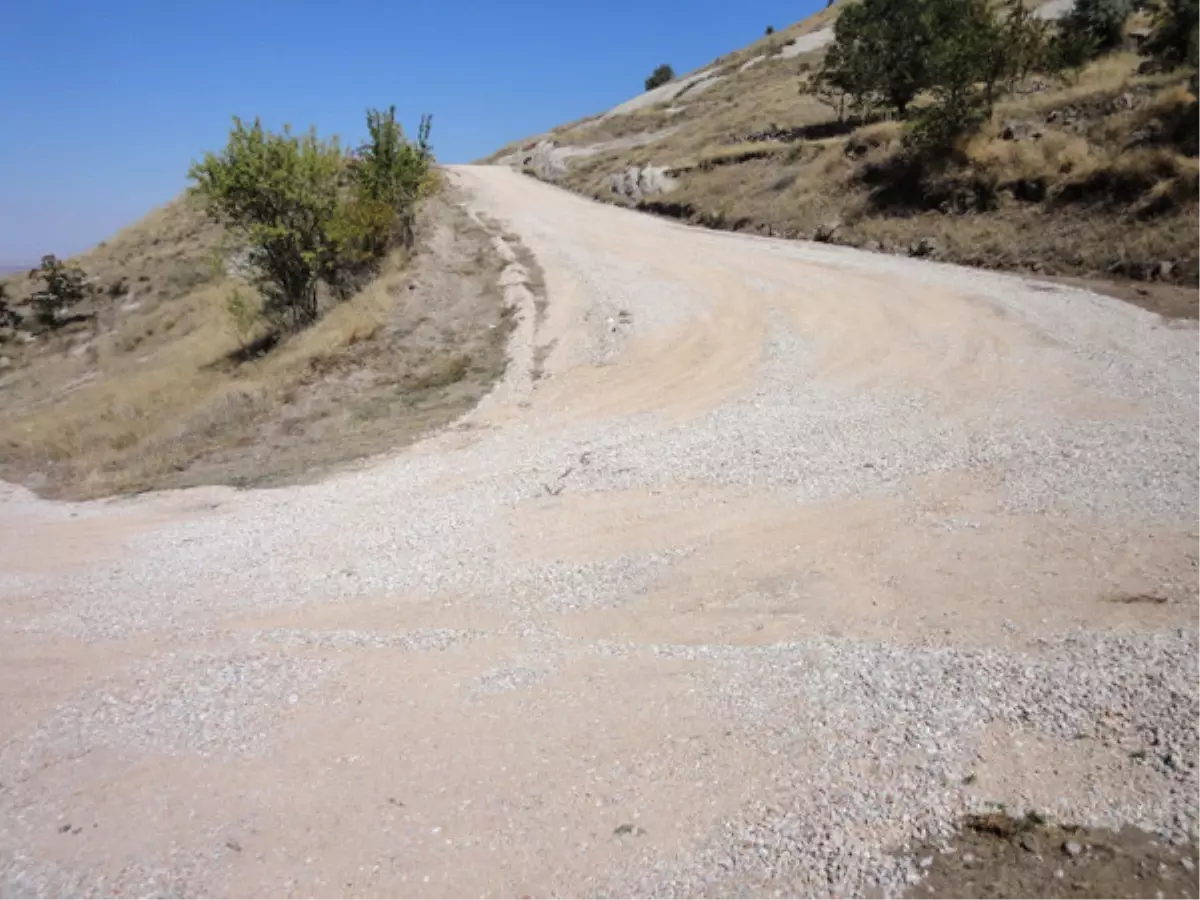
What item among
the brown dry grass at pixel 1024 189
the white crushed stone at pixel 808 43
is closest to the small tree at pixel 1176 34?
the brown dry grass at pixel 1024 189

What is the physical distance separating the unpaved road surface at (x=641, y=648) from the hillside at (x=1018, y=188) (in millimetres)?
5082

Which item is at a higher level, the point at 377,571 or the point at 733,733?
the point at 377,571

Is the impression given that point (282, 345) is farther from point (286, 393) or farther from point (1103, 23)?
point (1103, 23)

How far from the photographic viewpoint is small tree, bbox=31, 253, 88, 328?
33312mm

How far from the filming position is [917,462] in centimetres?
748

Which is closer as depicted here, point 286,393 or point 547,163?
point 286,393

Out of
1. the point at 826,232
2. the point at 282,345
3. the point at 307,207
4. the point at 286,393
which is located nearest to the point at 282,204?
the point at 307,207

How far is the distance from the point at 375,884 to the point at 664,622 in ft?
8.34

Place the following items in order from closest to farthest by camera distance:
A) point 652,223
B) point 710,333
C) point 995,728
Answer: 1. point 995,728
2. point 710,333
3. point 652,223

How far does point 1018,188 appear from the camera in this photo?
56.0ft

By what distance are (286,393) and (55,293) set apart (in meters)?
28.5

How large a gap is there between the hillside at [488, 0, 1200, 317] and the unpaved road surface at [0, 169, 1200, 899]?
5082 millimetres

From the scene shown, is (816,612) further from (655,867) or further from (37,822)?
(37,822)

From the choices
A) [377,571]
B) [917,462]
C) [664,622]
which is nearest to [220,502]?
[377,571]
